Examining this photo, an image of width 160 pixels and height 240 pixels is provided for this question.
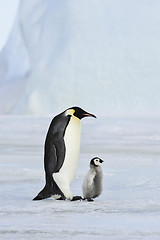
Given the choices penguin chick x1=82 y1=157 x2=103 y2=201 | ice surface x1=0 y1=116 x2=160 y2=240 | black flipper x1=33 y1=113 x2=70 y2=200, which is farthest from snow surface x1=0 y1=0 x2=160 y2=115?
black flipper x1=33 y1=113 x2=70 y2=200

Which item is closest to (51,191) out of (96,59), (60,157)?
(60,157)

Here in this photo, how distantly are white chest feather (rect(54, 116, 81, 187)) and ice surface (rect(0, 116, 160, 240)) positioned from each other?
16 centimetres

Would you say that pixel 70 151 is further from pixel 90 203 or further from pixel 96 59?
pixel 96 59

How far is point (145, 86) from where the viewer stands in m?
14.4

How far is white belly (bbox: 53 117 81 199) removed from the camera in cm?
364

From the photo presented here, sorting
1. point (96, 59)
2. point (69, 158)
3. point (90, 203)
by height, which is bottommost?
point (90, 203)

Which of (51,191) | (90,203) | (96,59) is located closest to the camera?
(90,203)

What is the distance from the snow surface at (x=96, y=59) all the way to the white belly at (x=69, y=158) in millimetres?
10179

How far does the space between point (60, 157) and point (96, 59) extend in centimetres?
1140

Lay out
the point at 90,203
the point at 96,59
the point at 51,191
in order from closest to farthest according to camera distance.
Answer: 1. the point at 90,203
2. the point at 51,191
3. the point at 96,59

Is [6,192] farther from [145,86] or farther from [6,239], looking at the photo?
[145,86]

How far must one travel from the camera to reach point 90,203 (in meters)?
3.46

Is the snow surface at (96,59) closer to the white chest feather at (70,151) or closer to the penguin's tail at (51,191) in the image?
the white chest feather at (70,151)

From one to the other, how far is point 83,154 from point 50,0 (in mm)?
10476
